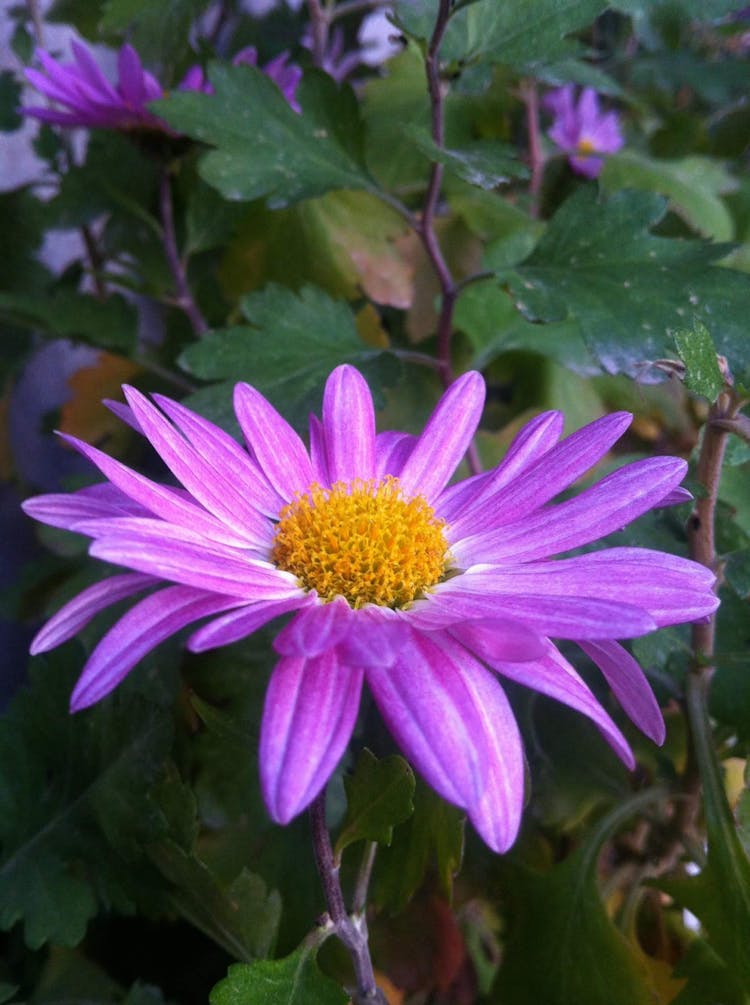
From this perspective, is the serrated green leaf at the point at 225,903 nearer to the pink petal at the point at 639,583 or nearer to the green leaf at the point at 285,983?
the green leaf at the point at 285,983

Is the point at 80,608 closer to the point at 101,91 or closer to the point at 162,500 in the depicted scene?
the point at 162,500

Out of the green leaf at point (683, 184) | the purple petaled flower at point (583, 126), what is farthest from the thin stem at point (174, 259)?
the purple petaled flower at point (583, 126)

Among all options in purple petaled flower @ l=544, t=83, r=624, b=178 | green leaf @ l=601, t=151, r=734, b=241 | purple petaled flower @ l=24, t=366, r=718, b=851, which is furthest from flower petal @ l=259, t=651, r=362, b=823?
purple petaled flower @ l=544, t=83, r=624, b=178

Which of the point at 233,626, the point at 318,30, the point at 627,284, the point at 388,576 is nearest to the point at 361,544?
the point at 388,576

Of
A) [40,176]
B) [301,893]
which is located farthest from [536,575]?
[40,176]

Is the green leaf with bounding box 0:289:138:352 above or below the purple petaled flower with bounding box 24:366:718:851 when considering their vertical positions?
below

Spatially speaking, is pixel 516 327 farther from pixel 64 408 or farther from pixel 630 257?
pixel 64 408

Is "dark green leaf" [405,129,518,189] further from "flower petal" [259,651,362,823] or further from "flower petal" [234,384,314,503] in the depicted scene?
"flower petal" [259,651,362,823]
